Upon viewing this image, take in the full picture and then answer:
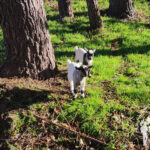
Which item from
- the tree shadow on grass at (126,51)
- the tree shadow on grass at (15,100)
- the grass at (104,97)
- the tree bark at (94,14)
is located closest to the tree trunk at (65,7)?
the tree bark at (94,14)

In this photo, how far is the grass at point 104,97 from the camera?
136 inches

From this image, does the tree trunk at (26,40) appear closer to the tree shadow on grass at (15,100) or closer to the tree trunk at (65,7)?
the tree shadow on grass at (15,100)

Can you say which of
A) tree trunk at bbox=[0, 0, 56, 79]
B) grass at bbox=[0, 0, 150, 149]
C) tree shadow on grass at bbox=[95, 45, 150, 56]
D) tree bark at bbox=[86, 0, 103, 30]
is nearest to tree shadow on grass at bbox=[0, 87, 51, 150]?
grass at bbox=[0, 0, 150, 149]

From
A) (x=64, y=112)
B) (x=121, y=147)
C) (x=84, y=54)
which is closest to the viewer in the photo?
(x=121, y=147)

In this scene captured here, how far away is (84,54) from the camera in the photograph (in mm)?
4516

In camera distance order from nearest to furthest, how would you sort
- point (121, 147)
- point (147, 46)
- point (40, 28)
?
1. point (121, 147)
2. point (40, 28)
3. point (147, 46)

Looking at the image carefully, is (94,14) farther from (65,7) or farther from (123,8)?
(123,8)

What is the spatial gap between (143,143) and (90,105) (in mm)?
1329

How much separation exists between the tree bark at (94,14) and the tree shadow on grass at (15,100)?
13.9 feet

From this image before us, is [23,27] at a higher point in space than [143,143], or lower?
higher

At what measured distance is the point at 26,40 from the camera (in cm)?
415

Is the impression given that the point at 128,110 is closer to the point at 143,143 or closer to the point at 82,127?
the point at 143,143

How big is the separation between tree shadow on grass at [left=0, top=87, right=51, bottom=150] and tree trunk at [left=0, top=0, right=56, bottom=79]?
59 centimetres

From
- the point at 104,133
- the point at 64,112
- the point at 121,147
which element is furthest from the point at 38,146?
the point at 121,147
